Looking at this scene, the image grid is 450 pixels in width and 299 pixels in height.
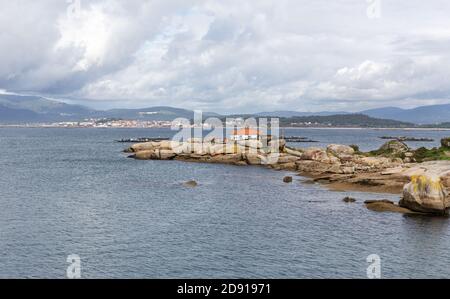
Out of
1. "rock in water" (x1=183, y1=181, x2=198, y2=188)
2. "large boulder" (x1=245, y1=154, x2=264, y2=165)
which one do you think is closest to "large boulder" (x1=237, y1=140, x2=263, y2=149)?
"large boulder" (x1=245, y1=154, x2=264, y2=165)

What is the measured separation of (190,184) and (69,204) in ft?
59.4

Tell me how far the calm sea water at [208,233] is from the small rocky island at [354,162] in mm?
2935

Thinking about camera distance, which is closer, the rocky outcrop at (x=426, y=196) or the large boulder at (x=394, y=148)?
the rocky outcrop at (x=426, y=196)

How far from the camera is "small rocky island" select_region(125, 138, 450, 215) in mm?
45219

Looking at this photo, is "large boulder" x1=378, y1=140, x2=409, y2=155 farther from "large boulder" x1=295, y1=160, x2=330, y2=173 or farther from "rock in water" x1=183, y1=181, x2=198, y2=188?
"rock in water" x1=183, y1=181, x2=198, y2=188

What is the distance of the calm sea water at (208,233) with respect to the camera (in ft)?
98.6

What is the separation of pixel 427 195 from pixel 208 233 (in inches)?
804

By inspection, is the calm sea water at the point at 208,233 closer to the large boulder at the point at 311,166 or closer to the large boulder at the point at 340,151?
the large boulder at the point at 311,166

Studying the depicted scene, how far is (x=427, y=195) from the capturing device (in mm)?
44625

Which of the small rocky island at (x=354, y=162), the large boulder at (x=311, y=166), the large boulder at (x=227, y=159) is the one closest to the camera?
the small rocky island at (x=354, y=162)

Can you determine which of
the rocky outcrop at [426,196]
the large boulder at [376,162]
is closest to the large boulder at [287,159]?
the large boulder at [376,162]
